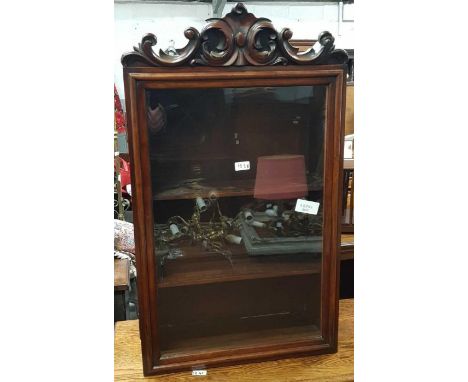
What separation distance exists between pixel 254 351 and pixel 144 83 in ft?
2.23

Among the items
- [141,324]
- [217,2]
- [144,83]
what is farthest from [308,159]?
[217,2]

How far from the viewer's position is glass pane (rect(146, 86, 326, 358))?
0.95 metres

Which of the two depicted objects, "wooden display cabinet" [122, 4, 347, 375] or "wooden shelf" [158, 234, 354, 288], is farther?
"wooden shelf" [158, 234, 354, 288]

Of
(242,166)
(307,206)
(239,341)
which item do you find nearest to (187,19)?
(242,166)

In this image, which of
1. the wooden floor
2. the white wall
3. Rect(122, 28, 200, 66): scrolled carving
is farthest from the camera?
the white wall

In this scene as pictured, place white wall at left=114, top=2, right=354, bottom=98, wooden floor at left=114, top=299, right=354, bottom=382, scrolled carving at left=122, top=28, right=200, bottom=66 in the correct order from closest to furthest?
scrolled carving at left=122, top=28, right=200, bottom=66 → wooden floor at left=114, top=299, right=354, bottom=382 → white wall at left=114, top=2, right=354, bottom=98

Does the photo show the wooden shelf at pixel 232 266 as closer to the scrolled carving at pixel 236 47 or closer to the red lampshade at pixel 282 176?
the red lampshade at pixel 282 176

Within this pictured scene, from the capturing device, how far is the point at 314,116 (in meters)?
0.96

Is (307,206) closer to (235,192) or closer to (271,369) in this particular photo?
(235,192)

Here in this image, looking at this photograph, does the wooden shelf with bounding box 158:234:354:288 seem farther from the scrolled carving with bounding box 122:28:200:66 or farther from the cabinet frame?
the scrolled carving with bounding box 122:28:200:66

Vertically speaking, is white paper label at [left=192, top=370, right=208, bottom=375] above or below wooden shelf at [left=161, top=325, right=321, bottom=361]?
below

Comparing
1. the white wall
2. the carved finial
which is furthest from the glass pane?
the white wall

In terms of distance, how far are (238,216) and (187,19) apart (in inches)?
94.4

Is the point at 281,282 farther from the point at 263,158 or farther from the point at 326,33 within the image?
the point at 326,33
